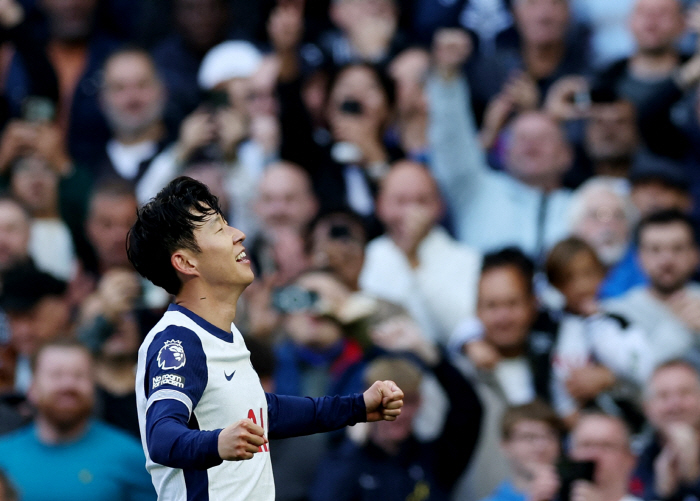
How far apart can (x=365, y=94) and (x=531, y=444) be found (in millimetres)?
2824

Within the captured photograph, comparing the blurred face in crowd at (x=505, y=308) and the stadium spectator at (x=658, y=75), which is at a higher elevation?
the stadium spectator at (x=658, y=75)

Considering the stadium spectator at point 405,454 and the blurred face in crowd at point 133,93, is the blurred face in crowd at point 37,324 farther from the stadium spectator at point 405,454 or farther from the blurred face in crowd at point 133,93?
the stadium spectator at point 405,454

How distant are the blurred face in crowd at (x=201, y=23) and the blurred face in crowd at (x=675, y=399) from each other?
427 cm

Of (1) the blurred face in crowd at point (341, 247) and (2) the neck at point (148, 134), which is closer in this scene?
(1) the blurred face in crowd at point (341, 247)

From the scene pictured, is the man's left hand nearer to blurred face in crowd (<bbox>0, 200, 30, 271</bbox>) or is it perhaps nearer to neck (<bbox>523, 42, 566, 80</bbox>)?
blurred face in crowd (<bbox>0, 200, 30, 271</bbox>)

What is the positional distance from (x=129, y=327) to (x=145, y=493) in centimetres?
109

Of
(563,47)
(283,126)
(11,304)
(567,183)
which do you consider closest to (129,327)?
(11,304)

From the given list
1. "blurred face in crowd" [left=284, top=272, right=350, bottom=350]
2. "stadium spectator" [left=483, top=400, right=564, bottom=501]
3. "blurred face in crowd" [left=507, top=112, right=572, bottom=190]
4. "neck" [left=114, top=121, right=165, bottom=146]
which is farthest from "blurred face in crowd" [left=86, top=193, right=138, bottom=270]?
"stadium spectator" [left=483, top=400, right=564, bottom=501]

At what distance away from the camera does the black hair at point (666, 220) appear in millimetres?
6145

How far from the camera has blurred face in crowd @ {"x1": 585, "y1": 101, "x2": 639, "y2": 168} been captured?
684 cm

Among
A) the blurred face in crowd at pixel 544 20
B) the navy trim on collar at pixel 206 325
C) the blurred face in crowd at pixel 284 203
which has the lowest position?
the navy trim on collar at pixel 206 325

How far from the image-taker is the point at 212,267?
286 cm

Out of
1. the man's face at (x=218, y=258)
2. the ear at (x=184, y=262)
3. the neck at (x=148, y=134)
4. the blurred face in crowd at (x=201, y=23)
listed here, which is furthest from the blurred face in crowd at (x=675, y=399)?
the blurred face in crowd at (x=201, y=23)

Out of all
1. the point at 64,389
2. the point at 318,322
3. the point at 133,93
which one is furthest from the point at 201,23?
the point at 64,389
